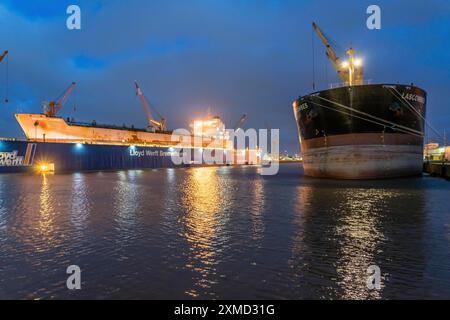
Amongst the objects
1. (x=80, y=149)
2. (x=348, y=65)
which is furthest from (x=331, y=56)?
(x=80, y=149)

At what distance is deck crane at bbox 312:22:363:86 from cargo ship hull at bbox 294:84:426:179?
8498mm

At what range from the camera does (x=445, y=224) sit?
1118 centimetres

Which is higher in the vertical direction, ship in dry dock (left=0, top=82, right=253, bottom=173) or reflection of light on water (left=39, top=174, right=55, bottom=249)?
ship in dry dock (left=0, top=82, right=253, bottom=173)

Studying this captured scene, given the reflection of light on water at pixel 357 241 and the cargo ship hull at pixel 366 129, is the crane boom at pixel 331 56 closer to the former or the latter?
the cargo ship hull at pixel 366 129

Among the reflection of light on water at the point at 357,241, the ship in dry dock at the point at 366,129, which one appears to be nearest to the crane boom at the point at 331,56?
the ship in dry dock at the point at 366,129

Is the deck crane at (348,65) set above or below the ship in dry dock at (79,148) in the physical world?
above

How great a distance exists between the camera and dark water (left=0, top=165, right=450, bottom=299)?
232 inches

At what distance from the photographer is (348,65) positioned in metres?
43.2

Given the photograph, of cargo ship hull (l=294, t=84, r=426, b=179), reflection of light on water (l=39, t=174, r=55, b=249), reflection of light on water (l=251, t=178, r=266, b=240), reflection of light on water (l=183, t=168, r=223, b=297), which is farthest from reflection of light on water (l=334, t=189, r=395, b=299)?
cargo ship hull (l=294, t=84, r=426, b=179)

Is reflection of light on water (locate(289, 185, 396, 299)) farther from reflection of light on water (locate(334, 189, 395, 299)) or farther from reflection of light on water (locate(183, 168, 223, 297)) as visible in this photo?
reflection of light on water (locate(183, 168, 223, 297))

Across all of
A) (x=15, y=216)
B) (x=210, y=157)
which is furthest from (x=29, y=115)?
(x=15, y=216)

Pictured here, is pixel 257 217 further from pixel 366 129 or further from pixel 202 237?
pixel 366 129

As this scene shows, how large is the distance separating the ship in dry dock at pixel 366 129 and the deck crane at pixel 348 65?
840 centimetres

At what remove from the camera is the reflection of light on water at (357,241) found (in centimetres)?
595
